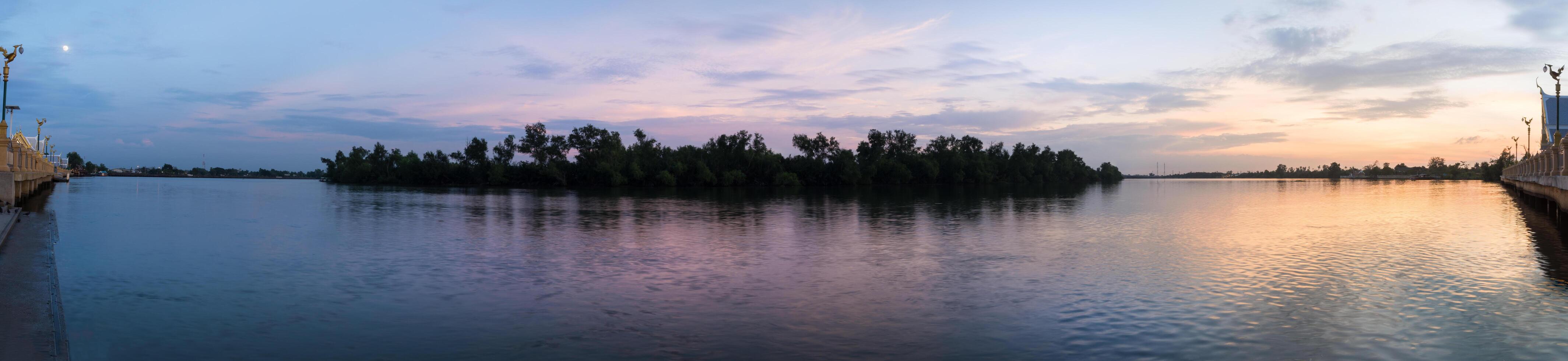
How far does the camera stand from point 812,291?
1144 cm

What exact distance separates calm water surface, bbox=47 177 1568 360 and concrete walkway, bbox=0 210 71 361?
25 centimetres

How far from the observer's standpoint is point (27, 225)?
67.0ft

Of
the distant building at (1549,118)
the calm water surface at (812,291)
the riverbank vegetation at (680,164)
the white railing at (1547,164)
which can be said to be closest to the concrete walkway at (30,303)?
the calm water surface at (812,291)

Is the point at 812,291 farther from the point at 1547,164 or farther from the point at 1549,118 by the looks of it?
the point at 1549,118

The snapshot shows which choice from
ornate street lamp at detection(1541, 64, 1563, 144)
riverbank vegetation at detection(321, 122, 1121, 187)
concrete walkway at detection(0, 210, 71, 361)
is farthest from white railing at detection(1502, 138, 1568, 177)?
riverbank vegetation at detection(321, 122, 1121, 187)

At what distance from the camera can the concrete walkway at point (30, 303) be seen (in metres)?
7.01

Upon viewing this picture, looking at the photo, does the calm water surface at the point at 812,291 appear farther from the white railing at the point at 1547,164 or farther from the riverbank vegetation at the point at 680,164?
the riverbank vegetation at the point at 680,164

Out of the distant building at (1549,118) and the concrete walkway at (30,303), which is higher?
the distant building at (1549,118)

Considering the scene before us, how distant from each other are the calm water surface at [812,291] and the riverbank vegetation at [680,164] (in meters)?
82.9

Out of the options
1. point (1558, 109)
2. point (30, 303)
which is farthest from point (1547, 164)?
point (30, 303)

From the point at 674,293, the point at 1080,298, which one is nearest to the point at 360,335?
the point at 674,293

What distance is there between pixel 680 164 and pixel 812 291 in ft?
314

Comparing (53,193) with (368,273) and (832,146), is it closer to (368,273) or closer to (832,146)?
(368,273)

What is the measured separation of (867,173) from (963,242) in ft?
352
